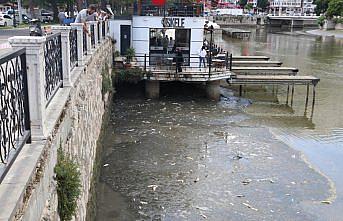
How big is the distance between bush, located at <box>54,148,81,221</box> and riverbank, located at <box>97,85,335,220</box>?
3878 mm

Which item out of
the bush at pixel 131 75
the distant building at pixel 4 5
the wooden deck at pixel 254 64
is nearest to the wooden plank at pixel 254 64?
the wooden deck at pixel 254 64

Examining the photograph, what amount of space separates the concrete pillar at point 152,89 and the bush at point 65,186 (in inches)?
628

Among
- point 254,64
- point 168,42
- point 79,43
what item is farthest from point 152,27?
point 79,43

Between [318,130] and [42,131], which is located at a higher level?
[42,131]

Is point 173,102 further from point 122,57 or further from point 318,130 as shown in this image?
point 318,130

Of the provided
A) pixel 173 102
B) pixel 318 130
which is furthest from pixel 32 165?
pixel 173 102

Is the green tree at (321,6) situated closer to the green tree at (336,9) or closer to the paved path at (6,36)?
the green tree at (336,9)

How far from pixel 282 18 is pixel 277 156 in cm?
9851

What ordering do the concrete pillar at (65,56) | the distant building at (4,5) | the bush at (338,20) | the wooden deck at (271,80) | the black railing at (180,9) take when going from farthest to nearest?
the bush at (338,20) < the distant building at (4,5) < the black railing at (180,9) < the wooden deck at (271,80) < the concrete pillar at (65,56)

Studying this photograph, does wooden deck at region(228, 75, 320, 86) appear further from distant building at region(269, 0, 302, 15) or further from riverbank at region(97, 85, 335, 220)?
distant building at region(269, 0, 302, 15)

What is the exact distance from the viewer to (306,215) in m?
9.96

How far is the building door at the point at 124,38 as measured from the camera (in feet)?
79.0

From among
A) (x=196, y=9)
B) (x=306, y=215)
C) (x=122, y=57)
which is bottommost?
(x=306, y=215)

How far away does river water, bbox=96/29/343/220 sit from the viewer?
10.2 metres
